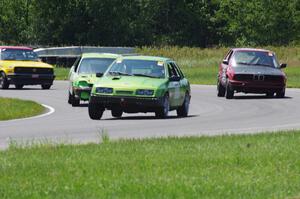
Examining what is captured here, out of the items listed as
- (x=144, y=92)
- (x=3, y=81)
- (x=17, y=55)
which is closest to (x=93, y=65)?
(x=144, y=92)

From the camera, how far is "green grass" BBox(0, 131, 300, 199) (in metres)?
11.5

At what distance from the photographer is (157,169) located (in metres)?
13.3

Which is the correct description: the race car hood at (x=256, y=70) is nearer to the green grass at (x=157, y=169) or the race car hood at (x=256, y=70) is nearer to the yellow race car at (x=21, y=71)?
the yellow race car at (x=21, y=71)

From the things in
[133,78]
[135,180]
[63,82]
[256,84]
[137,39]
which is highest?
[135,180]

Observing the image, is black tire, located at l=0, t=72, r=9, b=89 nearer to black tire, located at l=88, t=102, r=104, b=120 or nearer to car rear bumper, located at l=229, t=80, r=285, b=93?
car rear bumper, located at l=229, t=80, r=285, b=93

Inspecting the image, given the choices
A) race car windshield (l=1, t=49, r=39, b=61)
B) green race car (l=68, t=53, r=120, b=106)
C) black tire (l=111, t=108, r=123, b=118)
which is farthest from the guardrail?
black tire (l=111, t=108, r=123, b=118)

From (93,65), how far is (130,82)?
7.22m

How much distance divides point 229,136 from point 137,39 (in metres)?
78.2

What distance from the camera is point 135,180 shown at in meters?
12.3

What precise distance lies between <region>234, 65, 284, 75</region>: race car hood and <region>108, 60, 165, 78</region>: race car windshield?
9137 millimetres

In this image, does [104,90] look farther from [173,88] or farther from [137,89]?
[173,88]

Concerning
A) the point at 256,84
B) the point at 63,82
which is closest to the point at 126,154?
the point at 256,84

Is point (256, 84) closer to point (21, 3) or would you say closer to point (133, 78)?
point (133, 78)

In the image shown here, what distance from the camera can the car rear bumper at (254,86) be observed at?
3453 centimetres
